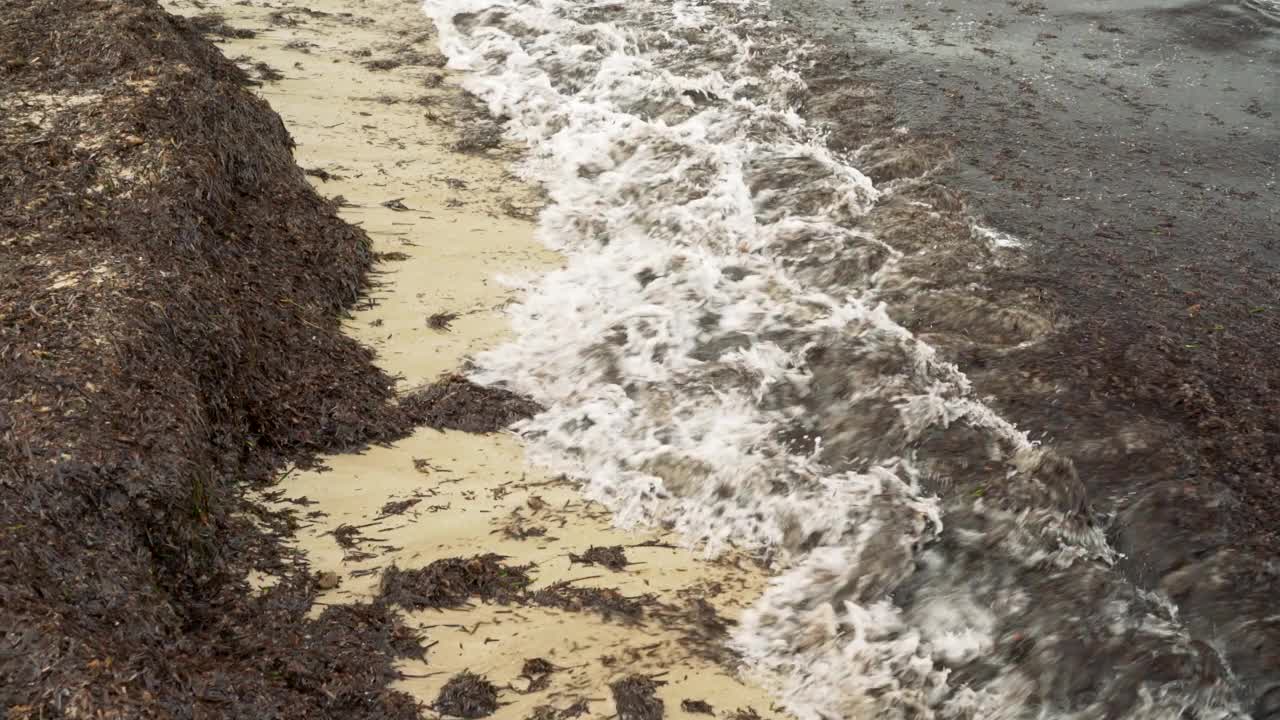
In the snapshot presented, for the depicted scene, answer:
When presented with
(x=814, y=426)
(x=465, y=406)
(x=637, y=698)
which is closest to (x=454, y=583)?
(x=637, y=698)

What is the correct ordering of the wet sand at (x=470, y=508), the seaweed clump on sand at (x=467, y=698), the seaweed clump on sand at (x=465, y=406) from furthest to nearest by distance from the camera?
1. the seaweed clump on sand at (x=465, y=406)
2. the wet sand at (x=470, y=508)
3. the seaweed clump on sand at (x=467, y=698)

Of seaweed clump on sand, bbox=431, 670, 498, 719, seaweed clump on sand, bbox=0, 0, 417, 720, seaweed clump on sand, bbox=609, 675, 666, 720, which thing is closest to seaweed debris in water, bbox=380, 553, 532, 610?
seaweed clump on sand, bbox=0, 0, 417, 720

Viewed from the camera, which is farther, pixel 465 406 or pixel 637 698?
pixel 465 406

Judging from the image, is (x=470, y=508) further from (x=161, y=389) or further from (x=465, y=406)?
(x=161, y=389)

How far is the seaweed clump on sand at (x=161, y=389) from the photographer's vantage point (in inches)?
132

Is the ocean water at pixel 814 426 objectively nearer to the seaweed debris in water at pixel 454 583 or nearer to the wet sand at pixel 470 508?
the wet sand at pixel 470 508

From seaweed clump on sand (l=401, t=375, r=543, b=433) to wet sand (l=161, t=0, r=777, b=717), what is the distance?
0.27ft

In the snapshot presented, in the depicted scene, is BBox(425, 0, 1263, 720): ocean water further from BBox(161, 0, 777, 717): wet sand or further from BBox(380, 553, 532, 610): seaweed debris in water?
BBox(380, 553, 532, 610): seaweed debris in water

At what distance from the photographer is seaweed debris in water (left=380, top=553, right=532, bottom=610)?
4105 millimetres

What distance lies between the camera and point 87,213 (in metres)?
5.12

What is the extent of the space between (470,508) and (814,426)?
71.0 inches

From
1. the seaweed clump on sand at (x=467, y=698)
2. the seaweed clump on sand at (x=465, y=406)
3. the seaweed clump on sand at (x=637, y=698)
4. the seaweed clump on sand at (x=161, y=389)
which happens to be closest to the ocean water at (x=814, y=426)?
the seaweed clump on sand at (x=465, y=406)

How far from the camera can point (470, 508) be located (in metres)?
4.68

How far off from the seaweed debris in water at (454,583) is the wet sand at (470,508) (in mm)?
55
